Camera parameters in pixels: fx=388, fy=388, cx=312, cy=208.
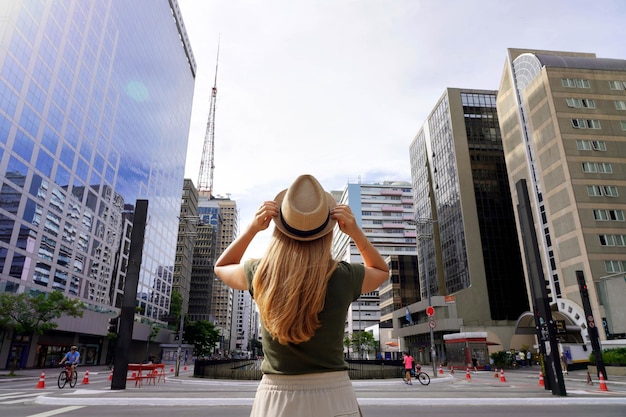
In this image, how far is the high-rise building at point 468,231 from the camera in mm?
58688

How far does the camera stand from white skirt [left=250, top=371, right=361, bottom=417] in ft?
6.35

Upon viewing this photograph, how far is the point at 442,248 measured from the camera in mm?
71062

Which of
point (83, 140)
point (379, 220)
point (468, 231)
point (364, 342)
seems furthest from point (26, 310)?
point (379, 220)

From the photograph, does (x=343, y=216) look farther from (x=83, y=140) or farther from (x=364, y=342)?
(x=364, y=342)

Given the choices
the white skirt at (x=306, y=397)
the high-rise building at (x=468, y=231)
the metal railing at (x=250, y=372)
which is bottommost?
the metal railing at (x=250, y=372)

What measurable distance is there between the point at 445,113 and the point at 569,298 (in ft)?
135

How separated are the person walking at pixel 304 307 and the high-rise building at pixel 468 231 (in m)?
54.7

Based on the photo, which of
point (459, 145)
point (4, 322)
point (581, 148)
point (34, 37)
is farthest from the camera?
point (459, 145)

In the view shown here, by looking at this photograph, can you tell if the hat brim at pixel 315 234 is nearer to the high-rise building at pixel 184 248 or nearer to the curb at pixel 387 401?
the curb at pixel 387 401

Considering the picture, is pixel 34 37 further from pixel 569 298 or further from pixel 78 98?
pixel 569 298

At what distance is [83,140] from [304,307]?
5948cm

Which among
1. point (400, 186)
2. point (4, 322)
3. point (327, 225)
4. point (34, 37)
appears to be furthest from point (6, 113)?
point (400, 186)

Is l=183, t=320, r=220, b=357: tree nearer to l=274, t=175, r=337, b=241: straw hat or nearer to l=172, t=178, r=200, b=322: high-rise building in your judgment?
l=172, t=178, r=200, b=322: high-rise building

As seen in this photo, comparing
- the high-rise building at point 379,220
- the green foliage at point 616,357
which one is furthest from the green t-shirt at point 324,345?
the high-rise building at point 379,220
